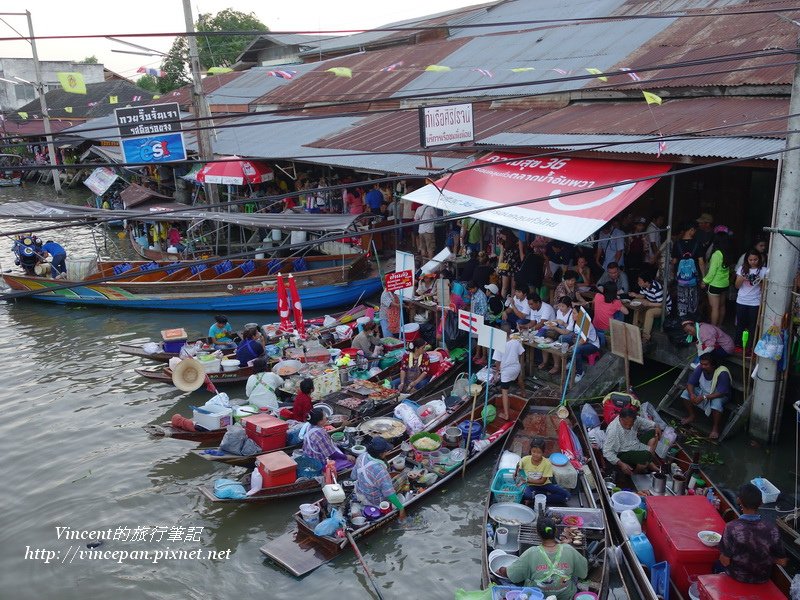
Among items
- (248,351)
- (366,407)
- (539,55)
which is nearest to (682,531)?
(366,407)

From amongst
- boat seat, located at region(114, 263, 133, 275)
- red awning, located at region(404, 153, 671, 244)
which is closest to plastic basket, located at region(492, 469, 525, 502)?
red awning, located at region(404, 153, 671, 244)

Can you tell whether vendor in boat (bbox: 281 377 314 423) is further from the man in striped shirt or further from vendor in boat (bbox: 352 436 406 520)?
the man in striped shirt

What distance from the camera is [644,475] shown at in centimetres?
948

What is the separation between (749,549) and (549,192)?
7.67m

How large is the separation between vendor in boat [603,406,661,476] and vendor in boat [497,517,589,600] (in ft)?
8.64

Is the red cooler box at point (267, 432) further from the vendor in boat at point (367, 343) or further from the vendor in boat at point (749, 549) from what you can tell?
the vendor in boat at point (749, 549)

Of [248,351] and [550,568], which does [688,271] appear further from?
[248,351]

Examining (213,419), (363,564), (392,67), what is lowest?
(363,564)

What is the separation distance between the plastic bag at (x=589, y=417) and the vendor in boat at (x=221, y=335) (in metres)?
7.80

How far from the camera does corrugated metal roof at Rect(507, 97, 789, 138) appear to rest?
11.5 metres

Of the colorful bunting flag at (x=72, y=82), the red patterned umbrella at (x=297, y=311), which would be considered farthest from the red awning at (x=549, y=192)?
the colorful bunting flag at (x=72, y=82)

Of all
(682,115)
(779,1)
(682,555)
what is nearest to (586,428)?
(682,555)

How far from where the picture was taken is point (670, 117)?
12984 millimetres

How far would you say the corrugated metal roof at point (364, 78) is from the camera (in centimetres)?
2502
